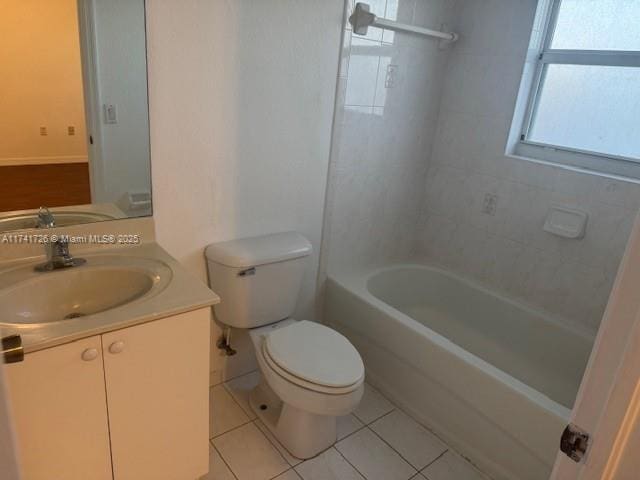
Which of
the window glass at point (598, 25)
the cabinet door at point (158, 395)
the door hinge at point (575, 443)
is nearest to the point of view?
the door hinge at point (575, 443)

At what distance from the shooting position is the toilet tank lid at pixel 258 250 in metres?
1.82

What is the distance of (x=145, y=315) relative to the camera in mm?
1241

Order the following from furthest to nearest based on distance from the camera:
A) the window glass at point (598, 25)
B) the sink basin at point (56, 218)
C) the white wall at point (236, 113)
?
1. the window glass at point (598, 25)
2. the white wall at point (236, 113)
3. the sink basin at point (56, 218)

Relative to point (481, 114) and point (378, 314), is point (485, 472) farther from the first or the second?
point (481, 114)

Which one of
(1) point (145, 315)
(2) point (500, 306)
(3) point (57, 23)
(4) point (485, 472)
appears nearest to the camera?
(1) point (145, 315)

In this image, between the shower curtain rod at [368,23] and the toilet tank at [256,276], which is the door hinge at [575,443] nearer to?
the toilet tank at [256,276]

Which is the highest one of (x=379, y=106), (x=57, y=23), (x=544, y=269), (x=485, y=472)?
(x=57, y=23)

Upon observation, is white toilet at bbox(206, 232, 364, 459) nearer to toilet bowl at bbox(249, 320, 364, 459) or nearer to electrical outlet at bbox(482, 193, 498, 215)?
toilet bowl at bbox(249, 320, 364, 459)

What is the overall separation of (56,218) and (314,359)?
1.03 m

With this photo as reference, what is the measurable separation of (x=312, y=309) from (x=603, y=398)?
1798mm

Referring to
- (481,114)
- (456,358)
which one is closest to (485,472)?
(456,358)

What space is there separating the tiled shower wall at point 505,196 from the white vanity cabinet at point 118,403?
1.63m

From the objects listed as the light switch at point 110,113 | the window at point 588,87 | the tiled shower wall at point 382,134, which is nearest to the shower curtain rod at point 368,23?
the tiled shower wall at point 382,134

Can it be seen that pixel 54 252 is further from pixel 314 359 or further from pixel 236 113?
pixel 314 359
